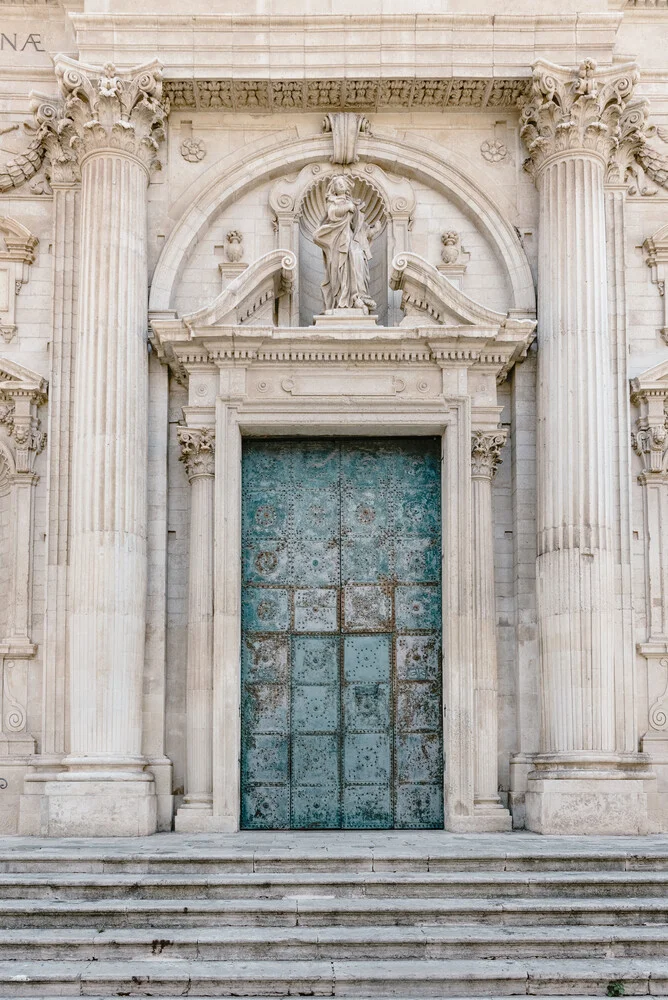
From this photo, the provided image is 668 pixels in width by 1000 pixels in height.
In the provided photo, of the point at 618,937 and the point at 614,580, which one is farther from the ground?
the point at 614,580

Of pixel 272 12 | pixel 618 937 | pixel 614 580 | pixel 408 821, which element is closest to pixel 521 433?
pixel 614 580

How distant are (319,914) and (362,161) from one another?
9500 millimetres

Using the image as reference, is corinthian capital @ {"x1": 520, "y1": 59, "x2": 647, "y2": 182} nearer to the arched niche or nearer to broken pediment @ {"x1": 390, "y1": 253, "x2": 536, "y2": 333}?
the arched niche

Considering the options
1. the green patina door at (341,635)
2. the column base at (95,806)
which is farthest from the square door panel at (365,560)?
the column base at (95,806)

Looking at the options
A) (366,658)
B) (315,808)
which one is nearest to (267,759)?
(315,808)

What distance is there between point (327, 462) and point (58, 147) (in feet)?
16.3

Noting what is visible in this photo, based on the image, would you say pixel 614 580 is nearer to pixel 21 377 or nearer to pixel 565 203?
pixel 565 203

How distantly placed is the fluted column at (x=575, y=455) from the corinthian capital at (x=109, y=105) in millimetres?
4482

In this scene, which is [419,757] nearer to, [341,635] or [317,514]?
[341,635]

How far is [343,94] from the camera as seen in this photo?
16094 millimetres

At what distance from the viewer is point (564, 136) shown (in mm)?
15539

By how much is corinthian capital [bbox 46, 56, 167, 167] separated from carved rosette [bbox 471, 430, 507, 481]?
512 cm

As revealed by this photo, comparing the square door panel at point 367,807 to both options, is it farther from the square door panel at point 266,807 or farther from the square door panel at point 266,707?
the square door panel at point 266,707

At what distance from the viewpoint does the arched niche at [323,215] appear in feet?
53.1
